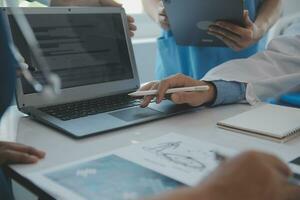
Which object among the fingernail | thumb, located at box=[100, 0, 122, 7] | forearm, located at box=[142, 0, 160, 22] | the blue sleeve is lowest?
the blue sleeve

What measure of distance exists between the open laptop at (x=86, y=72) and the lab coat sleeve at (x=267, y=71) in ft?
0.64

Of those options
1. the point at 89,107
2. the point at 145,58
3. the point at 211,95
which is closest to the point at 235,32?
the point at 211,95

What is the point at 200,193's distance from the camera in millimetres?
365

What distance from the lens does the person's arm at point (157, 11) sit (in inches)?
51.0

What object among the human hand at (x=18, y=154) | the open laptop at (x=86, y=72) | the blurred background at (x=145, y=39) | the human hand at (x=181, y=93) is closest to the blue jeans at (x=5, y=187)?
the human hand at (x=18, y=154)

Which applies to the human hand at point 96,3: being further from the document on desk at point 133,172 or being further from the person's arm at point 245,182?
the person's arm at point 245,182

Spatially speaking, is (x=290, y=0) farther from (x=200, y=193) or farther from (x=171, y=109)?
(x=200, y=193)

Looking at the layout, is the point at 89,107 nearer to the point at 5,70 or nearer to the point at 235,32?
the point at 5,70

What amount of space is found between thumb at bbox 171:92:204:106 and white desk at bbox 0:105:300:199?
0.05m

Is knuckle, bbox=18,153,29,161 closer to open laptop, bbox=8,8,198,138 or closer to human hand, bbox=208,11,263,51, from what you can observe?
open laptop, bbox=8,8,198,138

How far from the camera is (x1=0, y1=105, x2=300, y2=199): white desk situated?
63 cm

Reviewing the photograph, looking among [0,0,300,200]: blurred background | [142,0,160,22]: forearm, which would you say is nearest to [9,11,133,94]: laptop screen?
[142,0,160,22]: forearm

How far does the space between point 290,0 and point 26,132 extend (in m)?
1.89

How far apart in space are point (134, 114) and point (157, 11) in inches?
25.2
